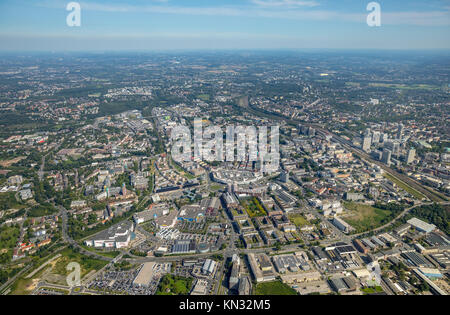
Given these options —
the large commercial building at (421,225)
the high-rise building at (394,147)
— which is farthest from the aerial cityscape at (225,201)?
the high-rise building at (394,147)

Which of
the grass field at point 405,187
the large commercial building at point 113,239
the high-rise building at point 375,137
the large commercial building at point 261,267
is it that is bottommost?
the large commercial building at point 261,267

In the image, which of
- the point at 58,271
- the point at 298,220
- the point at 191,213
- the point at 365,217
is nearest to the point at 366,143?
the point at 365,217

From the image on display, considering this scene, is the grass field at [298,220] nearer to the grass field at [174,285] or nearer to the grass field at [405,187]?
A: the grass field at [174,285]

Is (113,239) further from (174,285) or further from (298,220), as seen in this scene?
(298,220)

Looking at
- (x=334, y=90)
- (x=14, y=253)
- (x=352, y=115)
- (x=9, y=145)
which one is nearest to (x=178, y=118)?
(x=9, y=145)

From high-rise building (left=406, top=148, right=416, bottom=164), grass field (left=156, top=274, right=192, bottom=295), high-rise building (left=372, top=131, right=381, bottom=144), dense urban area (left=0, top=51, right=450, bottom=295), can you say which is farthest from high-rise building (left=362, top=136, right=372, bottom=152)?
grass field (left=156, top=274, right=192, bottom=295)

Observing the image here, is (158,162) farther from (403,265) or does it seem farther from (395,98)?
(395,98)
